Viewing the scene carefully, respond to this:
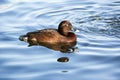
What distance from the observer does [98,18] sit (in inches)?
607

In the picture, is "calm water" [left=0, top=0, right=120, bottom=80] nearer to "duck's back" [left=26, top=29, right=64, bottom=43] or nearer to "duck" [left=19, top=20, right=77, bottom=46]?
"duck" [left=19, top=20, right=77, bottom=46]

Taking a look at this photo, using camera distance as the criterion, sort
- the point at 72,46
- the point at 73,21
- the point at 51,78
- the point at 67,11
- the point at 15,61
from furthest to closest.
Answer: the point at 67,11 → the point at 73,21 → the point at 72,46 → the point at 15,61 → the point at 51,78

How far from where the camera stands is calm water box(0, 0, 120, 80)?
10404 mm

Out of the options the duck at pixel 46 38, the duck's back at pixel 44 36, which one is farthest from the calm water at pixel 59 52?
the duck's back at pixel 44 36

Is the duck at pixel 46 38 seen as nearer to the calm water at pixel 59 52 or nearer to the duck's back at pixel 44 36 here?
the duck's back at pixel 44 36

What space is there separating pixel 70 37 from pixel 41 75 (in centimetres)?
350

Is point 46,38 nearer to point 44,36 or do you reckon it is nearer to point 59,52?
point 44,36

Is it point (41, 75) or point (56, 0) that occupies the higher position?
point (56, 0)

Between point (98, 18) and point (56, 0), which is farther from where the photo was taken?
point (56, 0)

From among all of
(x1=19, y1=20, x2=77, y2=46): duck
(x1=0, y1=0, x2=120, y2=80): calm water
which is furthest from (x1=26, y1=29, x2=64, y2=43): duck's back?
A: (x1=0, y1=0, x2=120, y2=80): calm water

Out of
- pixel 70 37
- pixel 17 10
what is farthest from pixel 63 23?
pixel 17 10

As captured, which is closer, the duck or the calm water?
the calm water

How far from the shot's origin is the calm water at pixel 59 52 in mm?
10404

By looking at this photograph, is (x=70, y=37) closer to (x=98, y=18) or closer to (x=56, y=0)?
(x=98, y=18)
